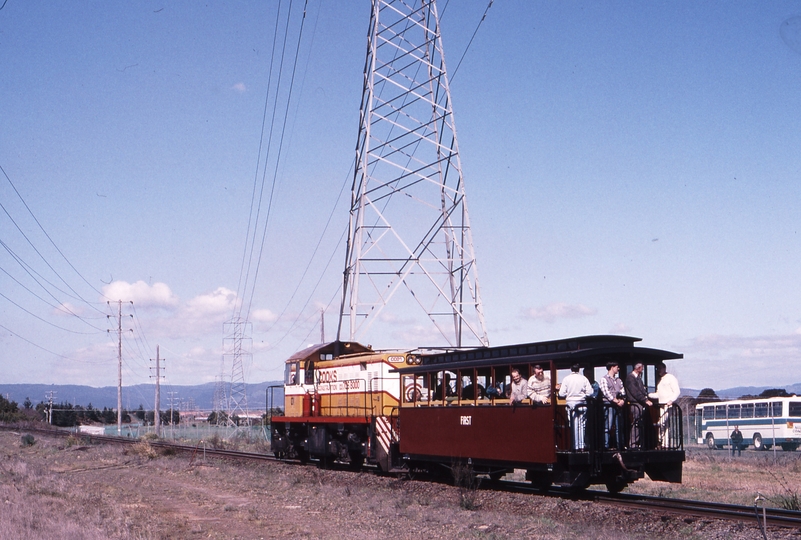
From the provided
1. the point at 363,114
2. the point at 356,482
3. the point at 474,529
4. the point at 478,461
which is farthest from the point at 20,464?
the point at 474,529

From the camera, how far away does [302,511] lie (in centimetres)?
1662

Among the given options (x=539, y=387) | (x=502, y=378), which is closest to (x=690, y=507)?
(x=539, y=387)

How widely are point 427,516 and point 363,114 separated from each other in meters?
15.8

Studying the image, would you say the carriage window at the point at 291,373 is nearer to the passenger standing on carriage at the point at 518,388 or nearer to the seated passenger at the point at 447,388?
the seated passenger at the point at 447,388

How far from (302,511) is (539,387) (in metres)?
5.42

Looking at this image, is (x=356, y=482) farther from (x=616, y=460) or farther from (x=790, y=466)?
(x=790, y=466)

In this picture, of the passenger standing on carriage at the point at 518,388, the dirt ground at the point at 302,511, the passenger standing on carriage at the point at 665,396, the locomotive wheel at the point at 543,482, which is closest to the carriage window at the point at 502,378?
the passenger standing on carriage at the point at 518,388

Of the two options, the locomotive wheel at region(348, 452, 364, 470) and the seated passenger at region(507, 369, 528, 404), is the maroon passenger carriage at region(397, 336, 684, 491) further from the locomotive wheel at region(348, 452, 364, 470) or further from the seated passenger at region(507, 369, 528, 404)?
the locomotive wheel at region(348, 452, 364, 470)

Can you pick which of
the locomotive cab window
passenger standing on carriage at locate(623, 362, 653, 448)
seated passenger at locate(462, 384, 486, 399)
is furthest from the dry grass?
the locomotive cab window

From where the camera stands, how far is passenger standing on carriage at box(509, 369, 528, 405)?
17.1 meters

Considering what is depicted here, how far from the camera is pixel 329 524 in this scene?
14695 millimetres

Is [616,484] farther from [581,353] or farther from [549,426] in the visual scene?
[581,353]

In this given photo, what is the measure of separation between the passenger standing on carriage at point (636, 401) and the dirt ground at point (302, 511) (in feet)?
6.65

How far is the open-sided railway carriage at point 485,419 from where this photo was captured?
16031 mm
